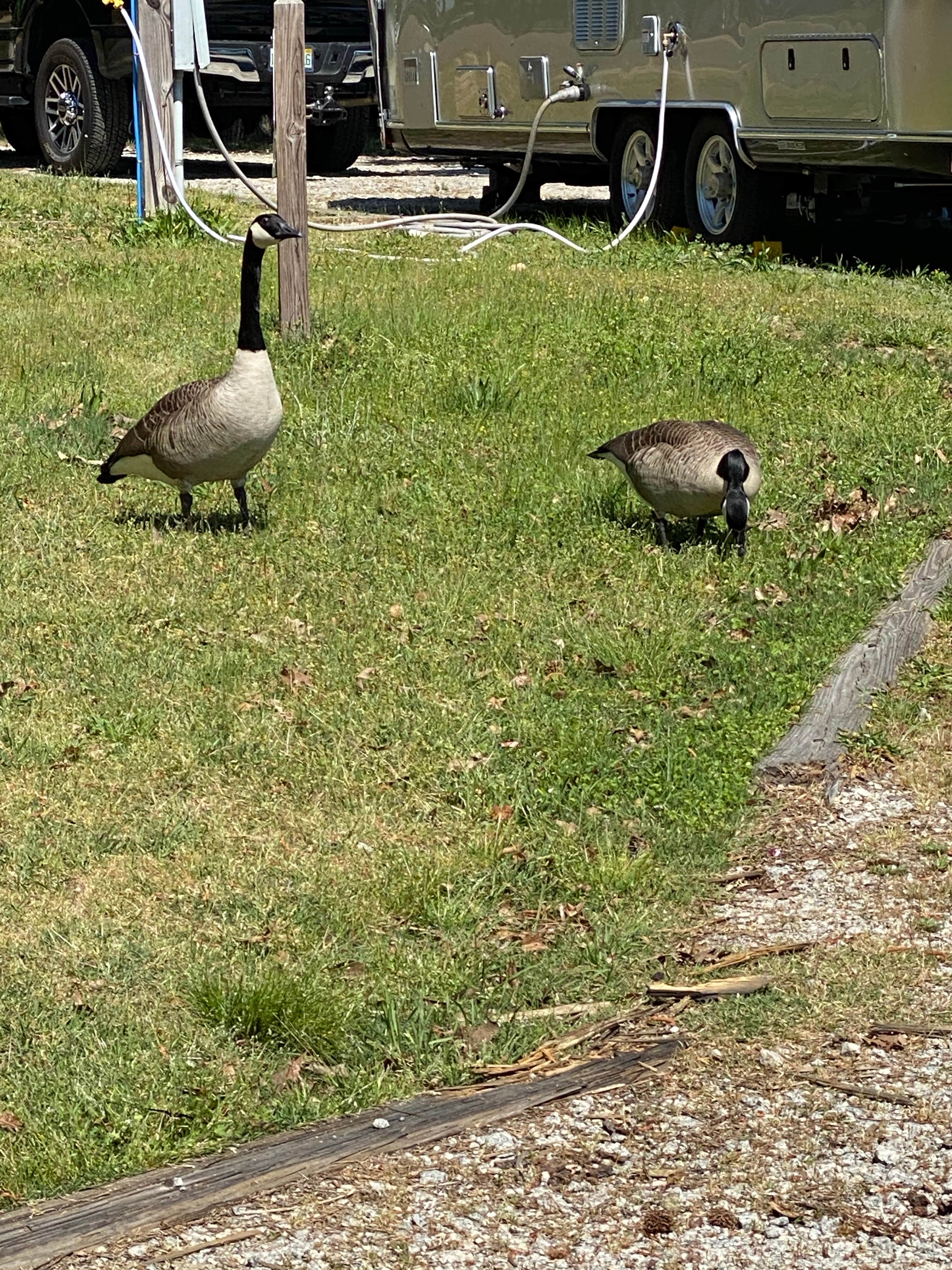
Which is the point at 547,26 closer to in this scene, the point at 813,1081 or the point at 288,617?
the point at 288,617

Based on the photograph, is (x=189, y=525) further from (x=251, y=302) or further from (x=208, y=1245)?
(x=208, y=1245)

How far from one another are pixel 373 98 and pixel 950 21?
307 inches

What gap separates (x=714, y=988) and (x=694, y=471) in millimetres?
3162

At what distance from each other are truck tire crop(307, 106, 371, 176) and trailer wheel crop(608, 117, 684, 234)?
5.24m

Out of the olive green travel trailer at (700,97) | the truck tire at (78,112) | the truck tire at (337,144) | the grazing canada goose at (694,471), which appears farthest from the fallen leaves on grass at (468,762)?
the truck tire at (337,144)

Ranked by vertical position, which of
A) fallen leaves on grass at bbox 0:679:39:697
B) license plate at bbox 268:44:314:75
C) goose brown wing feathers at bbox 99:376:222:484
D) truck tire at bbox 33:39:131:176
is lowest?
fallen leaves on grass at bbox 0:679:39:697

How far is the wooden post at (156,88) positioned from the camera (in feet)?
45.6

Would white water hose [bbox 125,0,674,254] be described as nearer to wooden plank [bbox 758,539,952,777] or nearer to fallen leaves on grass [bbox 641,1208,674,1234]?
wooden plank [bbox 758,539,952,777]

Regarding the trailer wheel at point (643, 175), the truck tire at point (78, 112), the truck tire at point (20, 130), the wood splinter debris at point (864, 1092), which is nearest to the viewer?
the wood splinter debris at point (864, 1092)

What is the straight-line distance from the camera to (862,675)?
244 inches

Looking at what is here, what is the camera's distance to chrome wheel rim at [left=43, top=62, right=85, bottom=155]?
16.8m

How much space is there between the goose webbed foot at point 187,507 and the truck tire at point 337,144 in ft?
40.2

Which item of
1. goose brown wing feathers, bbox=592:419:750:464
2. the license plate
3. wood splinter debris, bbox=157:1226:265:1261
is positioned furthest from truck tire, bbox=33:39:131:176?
wood splinter debris, bbox=157:1226:265:1261

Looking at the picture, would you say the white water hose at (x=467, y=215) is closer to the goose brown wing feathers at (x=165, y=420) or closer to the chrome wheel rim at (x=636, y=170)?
the chrome wheel rim at (x=636, y=170)
